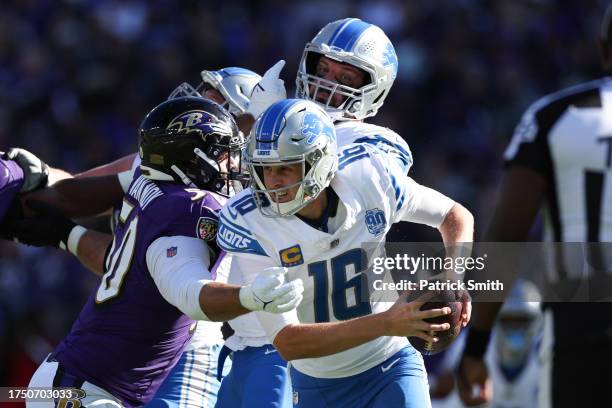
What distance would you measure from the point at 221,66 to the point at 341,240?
353 inches

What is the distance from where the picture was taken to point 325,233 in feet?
15.2

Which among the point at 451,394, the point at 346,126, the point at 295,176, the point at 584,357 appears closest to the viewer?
the point at 584,357

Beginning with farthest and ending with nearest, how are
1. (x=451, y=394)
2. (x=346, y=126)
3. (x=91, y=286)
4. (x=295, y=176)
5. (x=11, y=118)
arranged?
(x=11, y=118)
(x=91, y=286)
(x=451, y=394)
(x=346, y=126)
(x=295, y=176)

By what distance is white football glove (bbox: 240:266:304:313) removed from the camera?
4.10m

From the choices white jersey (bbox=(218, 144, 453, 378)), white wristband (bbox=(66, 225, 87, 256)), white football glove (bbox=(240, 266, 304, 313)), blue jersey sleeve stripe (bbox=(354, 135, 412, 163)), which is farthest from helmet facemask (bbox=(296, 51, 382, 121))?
white football glove (bbox=(240, 266, 304, 313))

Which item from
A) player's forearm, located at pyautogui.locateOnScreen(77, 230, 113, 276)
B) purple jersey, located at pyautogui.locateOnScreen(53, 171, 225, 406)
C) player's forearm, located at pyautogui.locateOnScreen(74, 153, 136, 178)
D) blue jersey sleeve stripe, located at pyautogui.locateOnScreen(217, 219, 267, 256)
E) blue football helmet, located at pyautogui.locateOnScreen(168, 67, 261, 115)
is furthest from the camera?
blue football helmet, located at pyautogui.locateOnScreen(168, 67, 261, 115)

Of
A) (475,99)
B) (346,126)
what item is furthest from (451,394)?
(475,99)

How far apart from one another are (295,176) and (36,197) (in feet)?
5.05

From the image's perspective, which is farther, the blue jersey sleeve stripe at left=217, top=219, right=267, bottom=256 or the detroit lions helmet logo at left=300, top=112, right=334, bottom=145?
the detroit lions helmet logo at left=300, top=112, right=334, bottom=145

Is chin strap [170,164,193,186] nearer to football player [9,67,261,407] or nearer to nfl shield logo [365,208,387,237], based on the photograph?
football player [9,67,261,407]

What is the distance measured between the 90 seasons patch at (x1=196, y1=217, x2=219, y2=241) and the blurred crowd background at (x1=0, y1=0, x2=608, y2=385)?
6.67m

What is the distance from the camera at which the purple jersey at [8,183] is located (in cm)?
547

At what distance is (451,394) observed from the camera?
26.9 ft

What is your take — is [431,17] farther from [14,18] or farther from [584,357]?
[584,357]
